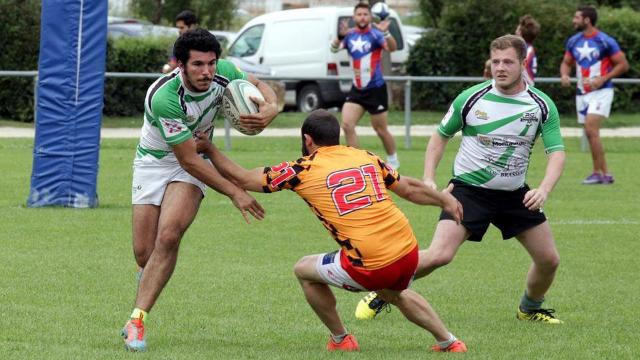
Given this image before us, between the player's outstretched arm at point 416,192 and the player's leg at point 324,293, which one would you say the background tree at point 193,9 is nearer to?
the player's leg at point 324,293

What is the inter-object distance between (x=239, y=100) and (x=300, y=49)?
22.6 metres

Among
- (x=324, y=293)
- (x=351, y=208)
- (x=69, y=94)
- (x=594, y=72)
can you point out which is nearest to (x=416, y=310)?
(x=324, y=293)

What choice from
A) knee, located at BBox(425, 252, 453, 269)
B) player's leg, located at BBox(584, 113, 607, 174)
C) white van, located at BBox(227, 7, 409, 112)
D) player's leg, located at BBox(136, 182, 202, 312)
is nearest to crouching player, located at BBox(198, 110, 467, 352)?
player's leg, located at BBox(136, 182, 202, 312)

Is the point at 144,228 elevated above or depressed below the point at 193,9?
below

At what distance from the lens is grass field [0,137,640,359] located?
751 cm

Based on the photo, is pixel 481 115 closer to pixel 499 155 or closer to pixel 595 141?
pixel 499 155

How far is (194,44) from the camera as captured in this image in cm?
712

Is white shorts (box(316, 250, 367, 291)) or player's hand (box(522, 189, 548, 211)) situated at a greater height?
player's hand (box(522, 189, 548, 211))

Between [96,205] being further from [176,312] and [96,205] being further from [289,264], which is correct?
[176,312]

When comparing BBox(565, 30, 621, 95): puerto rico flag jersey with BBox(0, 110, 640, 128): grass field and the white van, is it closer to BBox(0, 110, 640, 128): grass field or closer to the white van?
BBox(0, 110, 640, 128): grass field

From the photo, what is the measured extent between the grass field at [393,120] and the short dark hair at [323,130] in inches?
716

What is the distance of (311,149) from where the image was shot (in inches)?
276

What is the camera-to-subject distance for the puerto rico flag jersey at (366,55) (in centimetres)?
1806


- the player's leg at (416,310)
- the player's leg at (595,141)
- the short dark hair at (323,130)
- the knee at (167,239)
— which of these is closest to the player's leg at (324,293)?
the player's leg at (416,310)
